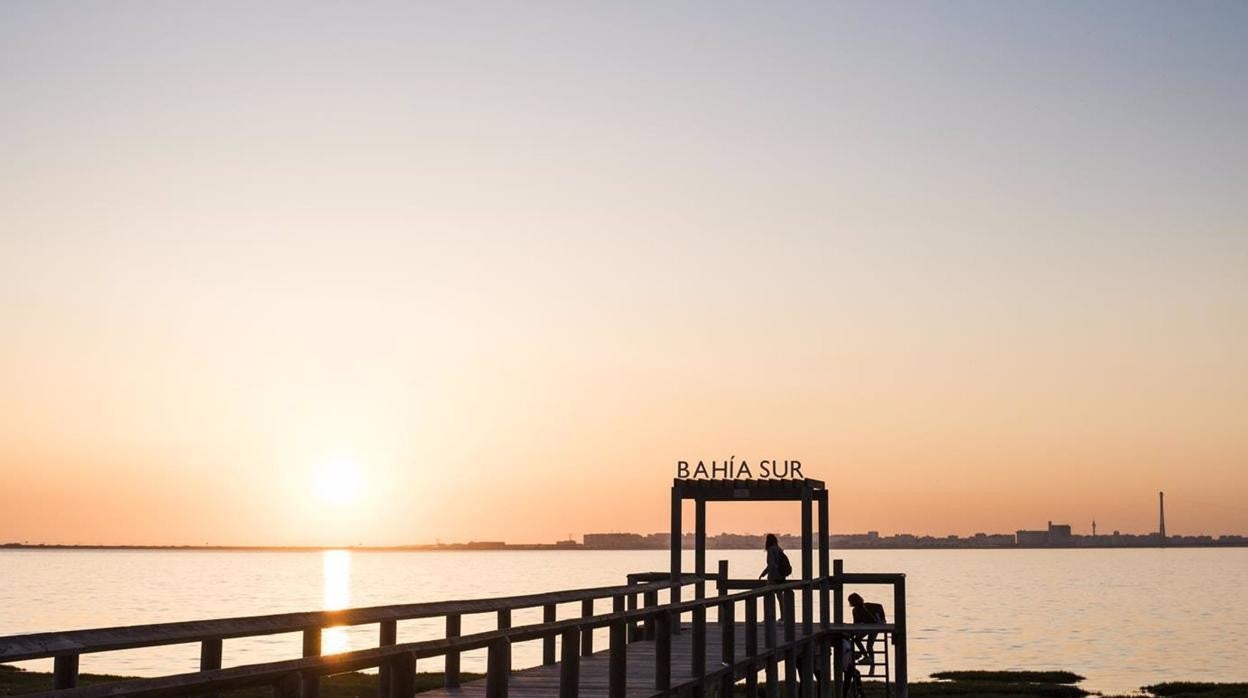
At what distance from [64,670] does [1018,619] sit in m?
84.8

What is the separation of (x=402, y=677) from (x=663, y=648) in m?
5.73

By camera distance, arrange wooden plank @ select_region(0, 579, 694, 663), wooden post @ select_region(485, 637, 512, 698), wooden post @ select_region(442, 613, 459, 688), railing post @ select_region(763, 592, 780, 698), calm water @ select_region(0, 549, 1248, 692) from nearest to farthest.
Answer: wooden plank @ select_region(0, 579, 694, 663) → wooden post @ select_region(485, 637, 512, 698) → wooden post @ select_region(442, 613, 459, 688) → railing post @ select_region(763, 592, 780, 698) → calm water @ select_region(0, 549, 1248, 692)

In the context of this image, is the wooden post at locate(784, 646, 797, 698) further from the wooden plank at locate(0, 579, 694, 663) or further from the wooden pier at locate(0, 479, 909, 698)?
the wooden plank at locate(0, 579, 694, 663)

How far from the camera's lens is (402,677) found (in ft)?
27.3

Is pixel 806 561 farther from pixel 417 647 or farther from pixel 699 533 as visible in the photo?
pixel 417 647

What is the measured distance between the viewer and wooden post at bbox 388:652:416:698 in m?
8.29

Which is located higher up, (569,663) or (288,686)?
(288,686)

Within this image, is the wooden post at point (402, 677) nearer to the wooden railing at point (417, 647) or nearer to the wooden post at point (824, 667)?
the wooden railing at point (417, 647)

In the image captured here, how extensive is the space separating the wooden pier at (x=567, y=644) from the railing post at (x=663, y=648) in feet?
0.04

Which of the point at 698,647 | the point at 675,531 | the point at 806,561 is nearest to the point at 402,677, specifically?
the point at 698,647

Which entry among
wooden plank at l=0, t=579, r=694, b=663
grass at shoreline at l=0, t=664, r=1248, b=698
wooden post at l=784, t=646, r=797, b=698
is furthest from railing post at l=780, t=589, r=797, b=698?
grass at shoreline at l=0, t=664, r=1248, b=698

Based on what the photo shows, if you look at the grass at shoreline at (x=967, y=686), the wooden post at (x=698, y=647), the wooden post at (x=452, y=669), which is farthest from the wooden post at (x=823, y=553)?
the wooden post at (x=452, y=669)

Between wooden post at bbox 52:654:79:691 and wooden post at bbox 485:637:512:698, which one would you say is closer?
wooden post at bbox 52:654:79:691

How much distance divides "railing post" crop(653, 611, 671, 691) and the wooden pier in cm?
1
